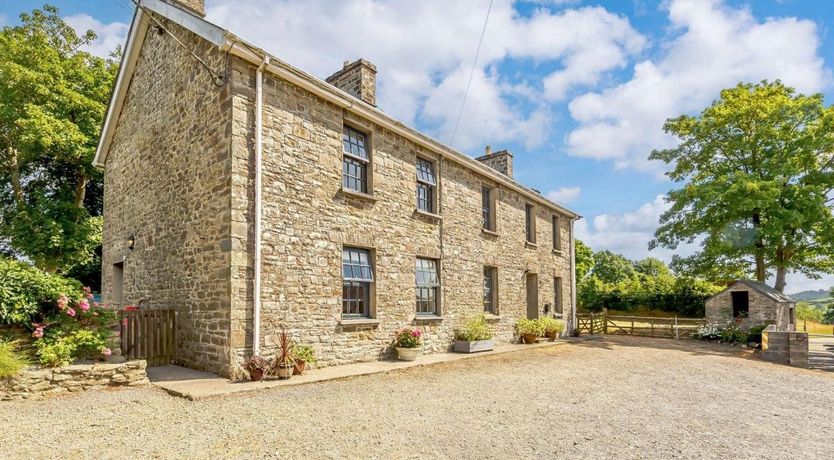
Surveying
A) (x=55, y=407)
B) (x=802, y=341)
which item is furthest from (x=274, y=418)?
(x=802, y=341)

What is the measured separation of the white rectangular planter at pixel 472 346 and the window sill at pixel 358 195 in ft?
15.9

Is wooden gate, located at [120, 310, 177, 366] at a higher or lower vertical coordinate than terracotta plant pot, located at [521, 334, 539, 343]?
higher

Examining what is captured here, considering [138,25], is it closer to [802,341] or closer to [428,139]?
[428,139]

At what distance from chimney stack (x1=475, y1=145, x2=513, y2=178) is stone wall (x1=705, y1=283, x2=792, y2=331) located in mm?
10904

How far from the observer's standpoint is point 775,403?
24.8 feet

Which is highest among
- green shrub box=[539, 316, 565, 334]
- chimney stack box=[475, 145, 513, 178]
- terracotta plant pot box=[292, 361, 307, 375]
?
chimney stack box=[475, 145, 513, 178]

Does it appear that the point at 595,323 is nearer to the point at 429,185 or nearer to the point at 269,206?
the point at 429,185

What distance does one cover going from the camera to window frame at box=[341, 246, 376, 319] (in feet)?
32.8

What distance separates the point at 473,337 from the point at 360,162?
586 cm

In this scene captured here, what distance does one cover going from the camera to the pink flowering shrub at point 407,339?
35.1 feet

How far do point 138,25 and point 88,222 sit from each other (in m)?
10.3

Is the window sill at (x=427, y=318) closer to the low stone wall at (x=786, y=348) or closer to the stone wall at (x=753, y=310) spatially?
the low stone wall at (x=786, y=348)

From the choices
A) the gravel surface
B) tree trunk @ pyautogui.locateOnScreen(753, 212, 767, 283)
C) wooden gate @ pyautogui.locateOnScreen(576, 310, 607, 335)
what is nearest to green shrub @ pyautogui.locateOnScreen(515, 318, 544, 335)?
the gravel surface

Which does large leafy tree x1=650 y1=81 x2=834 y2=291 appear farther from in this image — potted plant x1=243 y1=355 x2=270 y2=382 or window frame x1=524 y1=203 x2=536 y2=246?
potted plant x1=243 y1=355 x2=270 y2=382
